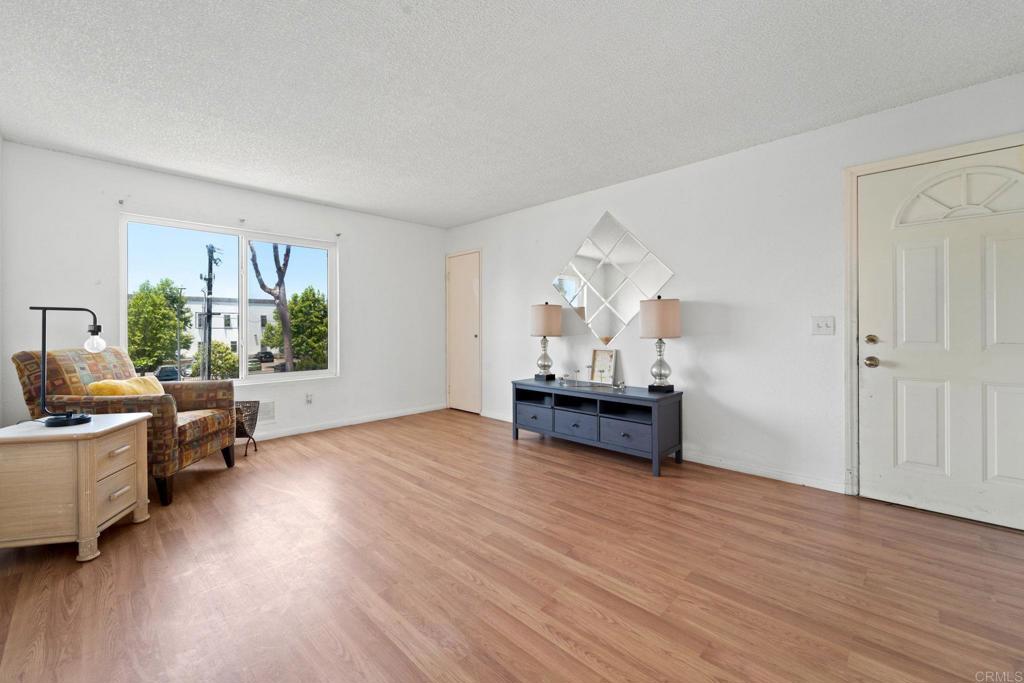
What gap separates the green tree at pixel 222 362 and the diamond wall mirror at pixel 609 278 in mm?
3309

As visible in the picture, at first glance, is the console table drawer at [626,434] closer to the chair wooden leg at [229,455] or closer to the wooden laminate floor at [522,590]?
the wooden laminate floor at [522,590]

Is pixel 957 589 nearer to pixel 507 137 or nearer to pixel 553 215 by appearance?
pixel 507 137

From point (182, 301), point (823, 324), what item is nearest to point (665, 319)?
point (823, 324)

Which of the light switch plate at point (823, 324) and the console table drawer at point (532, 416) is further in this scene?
the console table drawer at point (532, 416)

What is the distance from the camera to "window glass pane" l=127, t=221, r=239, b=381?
3617 mm

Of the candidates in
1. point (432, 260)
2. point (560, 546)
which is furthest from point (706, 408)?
point (432, 260)

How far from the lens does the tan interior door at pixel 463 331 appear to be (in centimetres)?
536

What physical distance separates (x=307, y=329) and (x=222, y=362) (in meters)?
0.84

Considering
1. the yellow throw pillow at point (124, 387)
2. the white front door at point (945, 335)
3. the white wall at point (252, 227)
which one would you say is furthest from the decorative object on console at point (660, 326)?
the yellow throw pillow at point (124, 387)

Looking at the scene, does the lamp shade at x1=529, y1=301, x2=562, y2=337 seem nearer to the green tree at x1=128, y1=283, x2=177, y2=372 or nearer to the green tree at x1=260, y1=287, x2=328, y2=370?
the green tree at x1=260, y1=287, x2=328, y2=370

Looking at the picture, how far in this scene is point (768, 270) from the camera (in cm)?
307

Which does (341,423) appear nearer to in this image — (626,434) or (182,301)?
(182,301)

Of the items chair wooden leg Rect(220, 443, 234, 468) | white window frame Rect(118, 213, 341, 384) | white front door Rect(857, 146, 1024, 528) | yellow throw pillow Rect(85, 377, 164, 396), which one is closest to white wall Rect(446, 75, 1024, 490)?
white front door Rect(857, 146, 1024, 528)

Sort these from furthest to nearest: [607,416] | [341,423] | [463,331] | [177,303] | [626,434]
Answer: [463,331] → [341,423] → [177,303] → [607,416] → [626,434]
